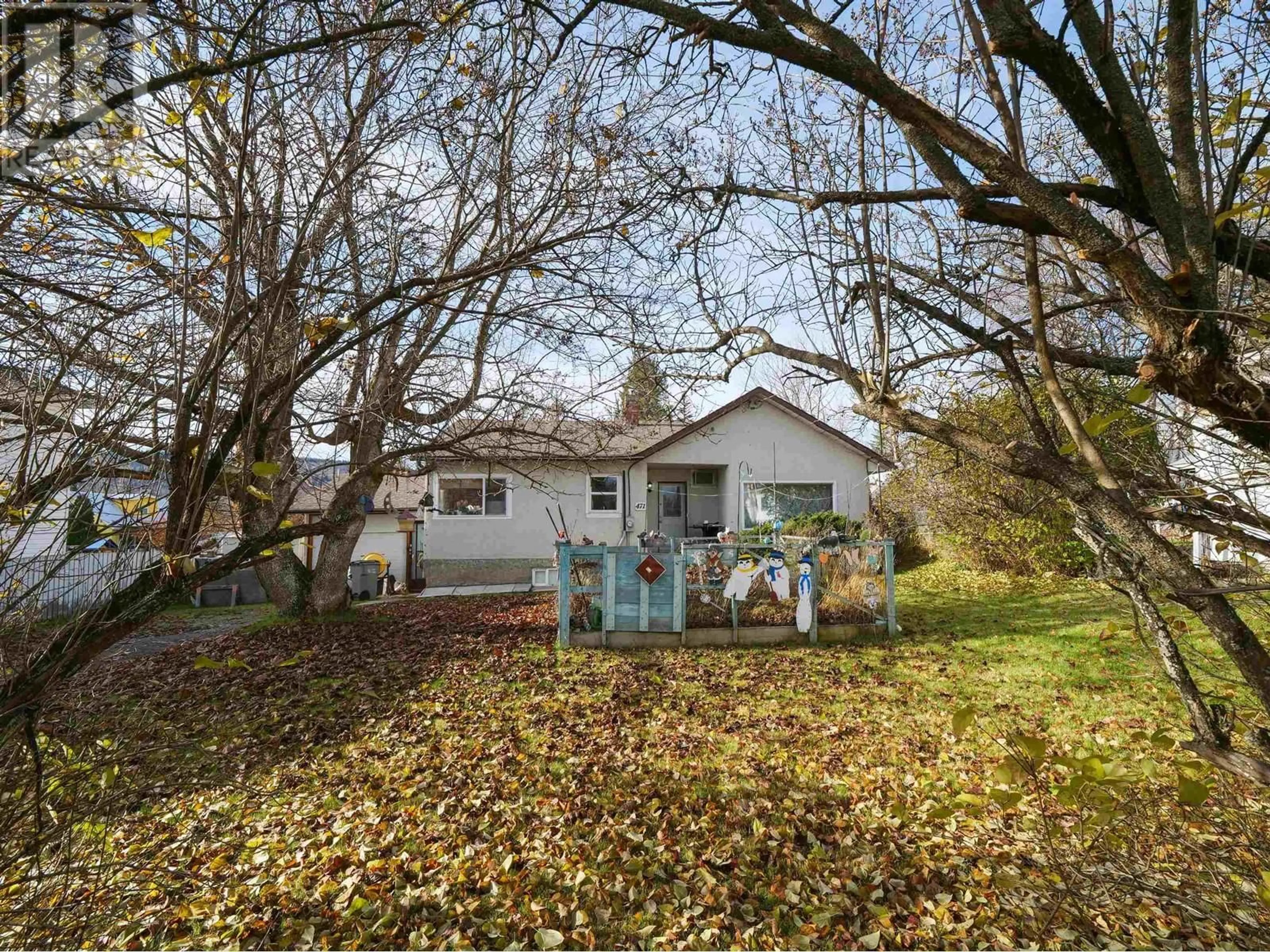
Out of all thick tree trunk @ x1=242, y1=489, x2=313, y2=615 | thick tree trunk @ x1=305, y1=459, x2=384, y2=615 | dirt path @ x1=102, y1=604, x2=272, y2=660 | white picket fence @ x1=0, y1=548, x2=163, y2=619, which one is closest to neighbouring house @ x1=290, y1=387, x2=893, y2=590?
dirt path @ x1=102, y1=604, x2=272, y2=660

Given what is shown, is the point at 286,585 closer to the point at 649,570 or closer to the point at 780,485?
the point at 649,570

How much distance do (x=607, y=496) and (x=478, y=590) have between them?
14.4ft

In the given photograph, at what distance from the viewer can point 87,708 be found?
289 cm

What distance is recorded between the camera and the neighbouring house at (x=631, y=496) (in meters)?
16.1

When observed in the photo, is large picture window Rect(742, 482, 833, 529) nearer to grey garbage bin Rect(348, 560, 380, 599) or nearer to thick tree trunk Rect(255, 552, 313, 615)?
grey garbage bin Rect(348, 560, 380, 599)

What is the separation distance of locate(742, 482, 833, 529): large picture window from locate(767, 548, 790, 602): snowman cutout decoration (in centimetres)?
892

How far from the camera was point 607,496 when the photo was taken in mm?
17156

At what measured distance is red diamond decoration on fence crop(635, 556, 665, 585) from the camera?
9031 mm

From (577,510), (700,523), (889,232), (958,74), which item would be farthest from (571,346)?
(700,523)

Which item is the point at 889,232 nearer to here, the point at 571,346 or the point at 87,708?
the point at 571,346

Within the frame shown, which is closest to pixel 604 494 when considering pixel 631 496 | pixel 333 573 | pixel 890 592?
pixel 631 496

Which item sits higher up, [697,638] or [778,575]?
[778,575]

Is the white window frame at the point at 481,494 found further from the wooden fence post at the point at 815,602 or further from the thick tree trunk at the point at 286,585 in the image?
the wooden fence post at the point at 815,602

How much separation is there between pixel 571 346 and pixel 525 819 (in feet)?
12.8
